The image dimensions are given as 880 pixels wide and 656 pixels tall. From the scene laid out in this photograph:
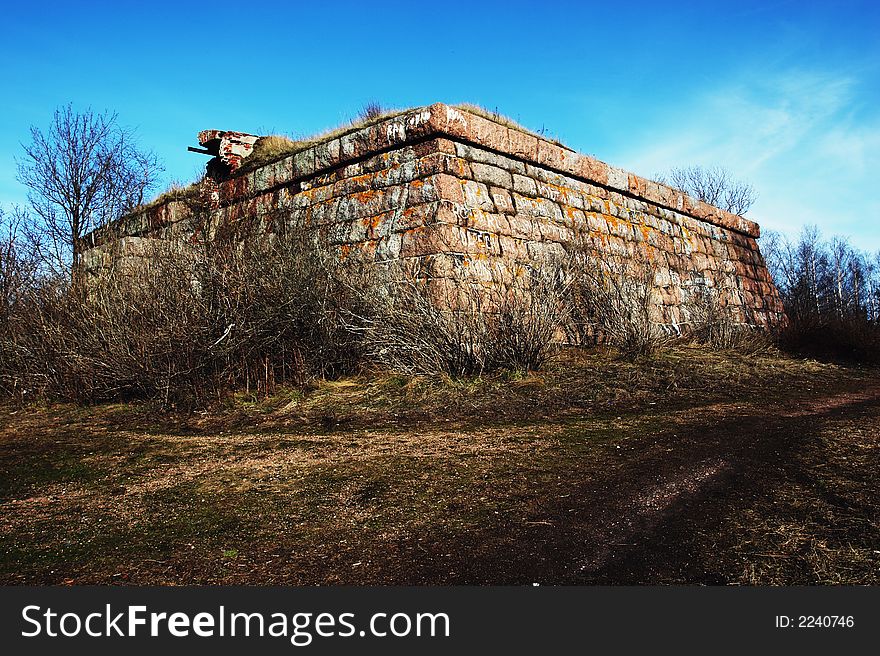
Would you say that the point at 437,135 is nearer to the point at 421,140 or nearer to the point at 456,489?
the point at 421,140

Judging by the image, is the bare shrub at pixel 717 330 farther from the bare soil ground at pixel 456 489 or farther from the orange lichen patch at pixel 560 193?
the bare soil ground at pixel 456 489

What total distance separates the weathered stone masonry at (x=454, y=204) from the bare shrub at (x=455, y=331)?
60 centimetres

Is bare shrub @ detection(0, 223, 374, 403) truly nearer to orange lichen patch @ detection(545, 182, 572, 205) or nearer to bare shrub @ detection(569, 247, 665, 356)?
bare shrub @ detection(569, 247, 665, 356)

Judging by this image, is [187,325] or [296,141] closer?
[187,325]

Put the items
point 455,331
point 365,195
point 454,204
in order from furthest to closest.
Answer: point 365,195, point 454,204, point 455,331

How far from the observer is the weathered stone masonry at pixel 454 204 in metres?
7.14

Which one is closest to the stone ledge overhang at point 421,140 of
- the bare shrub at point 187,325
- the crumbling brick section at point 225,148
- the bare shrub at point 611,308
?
the crumbling brick section at point 225,148

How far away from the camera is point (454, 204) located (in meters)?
7.10

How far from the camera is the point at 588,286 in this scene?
25.4ft

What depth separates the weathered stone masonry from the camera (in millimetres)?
7137

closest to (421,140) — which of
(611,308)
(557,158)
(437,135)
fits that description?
(437,135)

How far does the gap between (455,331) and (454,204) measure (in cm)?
185

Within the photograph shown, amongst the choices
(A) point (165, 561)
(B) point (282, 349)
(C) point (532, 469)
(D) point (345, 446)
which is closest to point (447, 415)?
(D) point (345, 446)

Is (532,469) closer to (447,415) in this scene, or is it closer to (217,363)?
(447,415)
